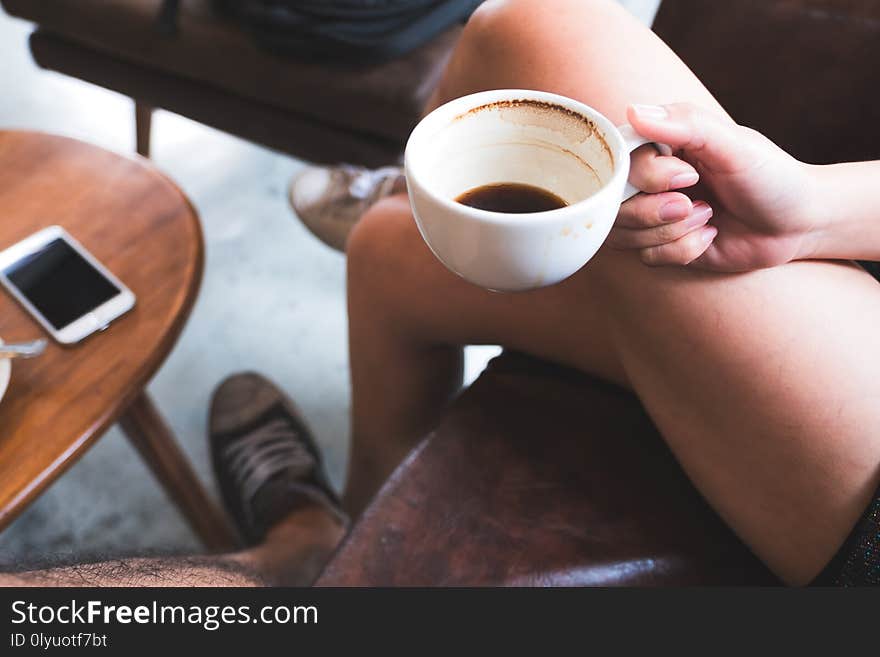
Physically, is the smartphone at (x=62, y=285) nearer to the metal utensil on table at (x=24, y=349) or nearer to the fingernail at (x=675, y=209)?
the metal utensil on table at (x=24, y=349)

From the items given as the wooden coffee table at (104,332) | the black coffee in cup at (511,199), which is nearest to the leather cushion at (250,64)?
the wooden coffee table at (104,332)

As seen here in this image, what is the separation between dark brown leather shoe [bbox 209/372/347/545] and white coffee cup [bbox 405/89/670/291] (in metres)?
0.66

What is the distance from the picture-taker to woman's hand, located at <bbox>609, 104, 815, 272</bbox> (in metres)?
0.47

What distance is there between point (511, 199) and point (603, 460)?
301 mm

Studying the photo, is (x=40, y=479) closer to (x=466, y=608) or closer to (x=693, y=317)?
(x=466, y=608)

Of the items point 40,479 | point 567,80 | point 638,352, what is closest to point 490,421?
point 638,352

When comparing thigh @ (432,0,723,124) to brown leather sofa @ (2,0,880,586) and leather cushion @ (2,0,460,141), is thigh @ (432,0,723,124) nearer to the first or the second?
brown leather sofa @ (2,0,880,586)

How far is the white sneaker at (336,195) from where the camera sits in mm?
1189

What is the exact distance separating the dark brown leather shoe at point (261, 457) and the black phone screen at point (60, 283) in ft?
1.26

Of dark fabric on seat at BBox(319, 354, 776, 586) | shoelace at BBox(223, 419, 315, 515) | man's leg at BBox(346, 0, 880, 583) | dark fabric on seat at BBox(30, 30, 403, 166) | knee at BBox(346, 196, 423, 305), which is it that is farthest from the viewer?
dark fabric on seat at BBox(30, 30, 403, 166)

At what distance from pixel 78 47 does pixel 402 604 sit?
1408mm

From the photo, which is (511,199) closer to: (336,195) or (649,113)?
(649,113)

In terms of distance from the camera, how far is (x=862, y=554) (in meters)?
0.52

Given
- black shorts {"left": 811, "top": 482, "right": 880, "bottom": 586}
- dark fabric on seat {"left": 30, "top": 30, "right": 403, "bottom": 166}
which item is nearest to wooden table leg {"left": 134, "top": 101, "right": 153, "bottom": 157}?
dark fabric on seat {"left": 30, "top": 30, "right": 403, "bottom": 166}
